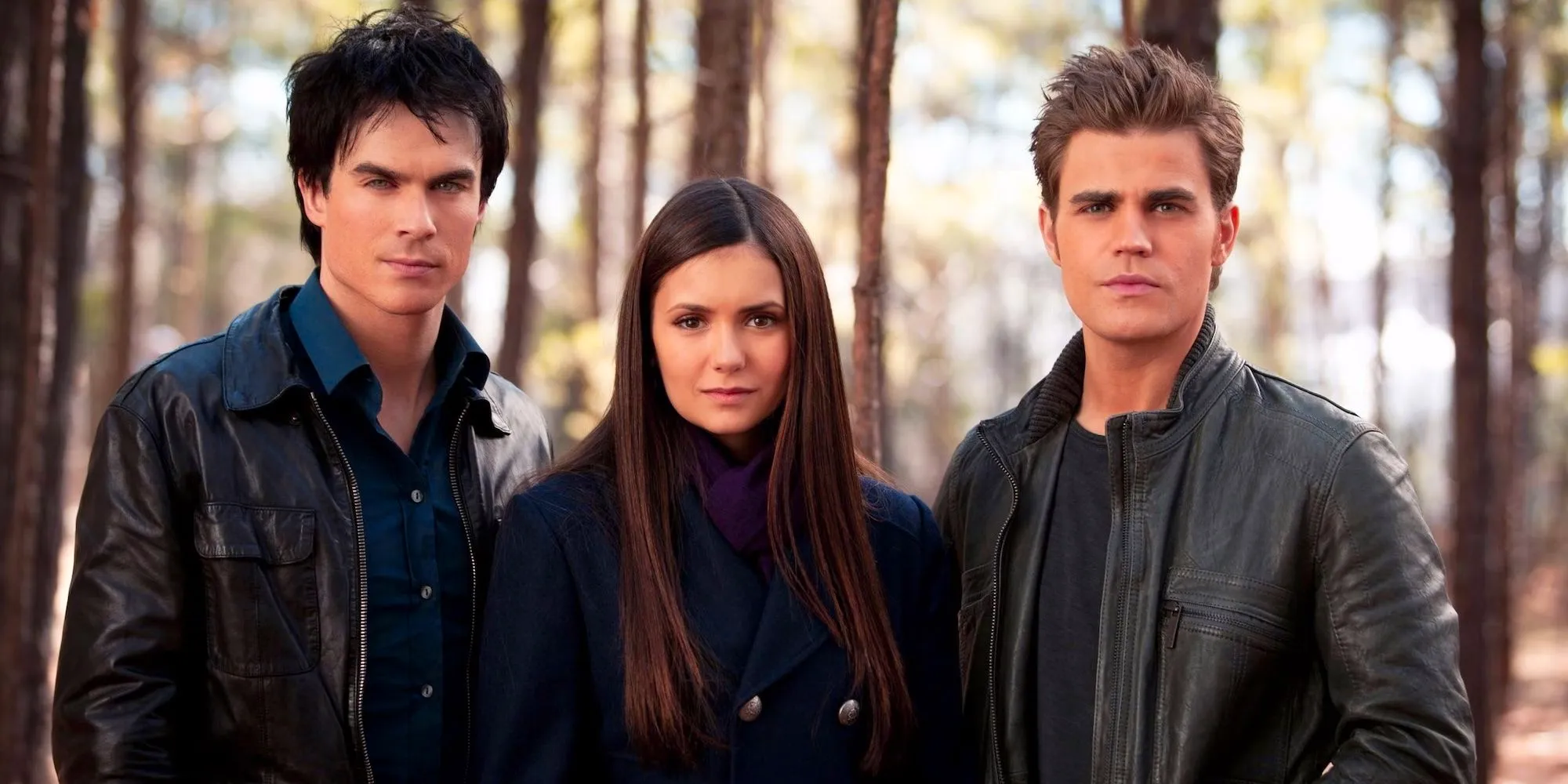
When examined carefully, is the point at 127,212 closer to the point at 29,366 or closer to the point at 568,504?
the point at 29,366

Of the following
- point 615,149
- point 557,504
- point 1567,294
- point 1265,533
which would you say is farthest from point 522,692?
point 1567,294

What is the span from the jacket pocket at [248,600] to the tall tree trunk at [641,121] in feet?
19.6

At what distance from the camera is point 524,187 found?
10.8 metres

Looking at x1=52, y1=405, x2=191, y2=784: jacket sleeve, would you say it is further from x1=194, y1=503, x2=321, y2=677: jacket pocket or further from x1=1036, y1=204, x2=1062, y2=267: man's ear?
x1=1036, y1=204, x2=1062, y2=267: man's ear

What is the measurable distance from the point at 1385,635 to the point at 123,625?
8.62 ft

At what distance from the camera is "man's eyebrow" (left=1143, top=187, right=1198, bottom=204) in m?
3.35

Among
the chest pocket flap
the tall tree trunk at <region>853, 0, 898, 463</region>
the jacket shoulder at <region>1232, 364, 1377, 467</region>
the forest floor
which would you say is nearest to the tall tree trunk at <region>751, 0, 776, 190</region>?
the tall tree trunk at <region>853, 0, 898, 463</region>

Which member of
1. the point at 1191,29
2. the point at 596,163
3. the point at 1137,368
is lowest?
the point at 1137,368

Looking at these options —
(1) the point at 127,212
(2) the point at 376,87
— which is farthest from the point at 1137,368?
(1) the point at 127,212

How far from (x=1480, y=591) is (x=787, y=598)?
8660 mm

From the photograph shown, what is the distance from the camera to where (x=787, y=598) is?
10.2ft

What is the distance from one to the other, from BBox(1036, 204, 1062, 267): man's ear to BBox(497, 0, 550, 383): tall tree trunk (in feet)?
23.9

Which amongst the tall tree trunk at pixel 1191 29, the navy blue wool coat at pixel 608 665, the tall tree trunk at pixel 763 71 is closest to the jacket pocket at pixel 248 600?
the navy blue wool coat at pixel 608 665

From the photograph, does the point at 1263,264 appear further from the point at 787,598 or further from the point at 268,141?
the point at 787,598
